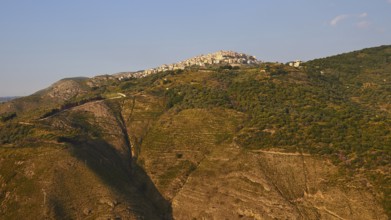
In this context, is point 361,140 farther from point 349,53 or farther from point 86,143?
point 349,53

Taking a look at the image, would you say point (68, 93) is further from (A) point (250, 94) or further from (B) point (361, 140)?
(B) point (361, 140)

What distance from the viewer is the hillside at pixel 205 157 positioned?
6619 centimetres

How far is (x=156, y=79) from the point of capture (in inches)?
5822

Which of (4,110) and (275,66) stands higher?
(275,66)

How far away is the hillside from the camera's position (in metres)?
66.2

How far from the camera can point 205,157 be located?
8225 cm

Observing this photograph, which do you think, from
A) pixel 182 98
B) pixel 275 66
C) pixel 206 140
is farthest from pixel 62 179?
pixel 275 66

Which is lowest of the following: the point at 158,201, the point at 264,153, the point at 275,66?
the point at 158,201

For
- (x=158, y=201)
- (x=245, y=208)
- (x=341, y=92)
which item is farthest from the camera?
(x=341, y=92)

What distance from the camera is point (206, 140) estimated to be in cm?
8744

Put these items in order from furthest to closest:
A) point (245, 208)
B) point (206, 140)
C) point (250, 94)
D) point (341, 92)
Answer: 1. point (341, 92)
2. point (250, 94)
3. point (206, 140)
4. point (245, 208)

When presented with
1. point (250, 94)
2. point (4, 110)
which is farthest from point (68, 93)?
point (250, 94)

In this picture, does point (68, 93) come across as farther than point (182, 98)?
Yes

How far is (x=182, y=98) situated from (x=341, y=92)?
54.2 metres
